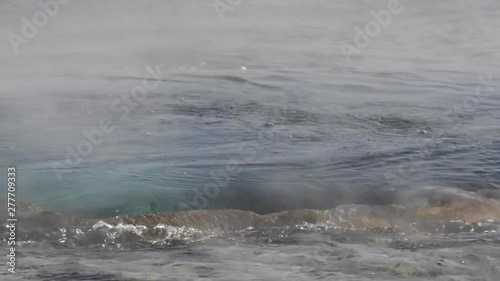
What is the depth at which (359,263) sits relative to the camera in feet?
16.8

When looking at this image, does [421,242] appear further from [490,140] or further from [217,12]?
[217,12]

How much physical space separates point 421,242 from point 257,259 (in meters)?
1.11

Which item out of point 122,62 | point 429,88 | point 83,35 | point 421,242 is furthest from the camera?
point 83,35

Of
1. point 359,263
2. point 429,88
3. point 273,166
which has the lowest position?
point 359,263

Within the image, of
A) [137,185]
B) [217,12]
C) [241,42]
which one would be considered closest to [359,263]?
[137,185]
